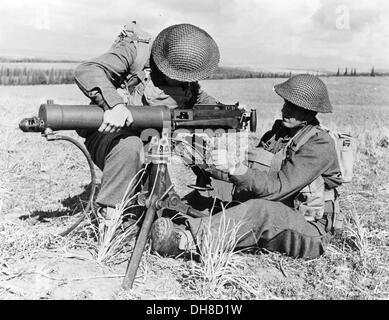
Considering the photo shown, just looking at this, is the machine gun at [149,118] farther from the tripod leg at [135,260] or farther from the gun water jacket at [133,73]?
the tripod leg at [135,260]

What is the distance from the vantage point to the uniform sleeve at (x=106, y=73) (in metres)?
3.92

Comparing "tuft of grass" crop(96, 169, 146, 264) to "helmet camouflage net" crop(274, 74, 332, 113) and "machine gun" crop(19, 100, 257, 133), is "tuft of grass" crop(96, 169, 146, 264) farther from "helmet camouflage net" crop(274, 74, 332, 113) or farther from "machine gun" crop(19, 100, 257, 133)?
"helmet camouflage net" crop(274, 74, 332, 113)

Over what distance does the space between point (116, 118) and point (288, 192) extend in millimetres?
1392

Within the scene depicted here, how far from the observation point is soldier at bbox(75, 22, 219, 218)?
4.04m

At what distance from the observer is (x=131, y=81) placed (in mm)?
4574

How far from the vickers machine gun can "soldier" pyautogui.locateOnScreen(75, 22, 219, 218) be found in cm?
12

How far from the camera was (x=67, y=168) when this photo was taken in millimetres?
7031

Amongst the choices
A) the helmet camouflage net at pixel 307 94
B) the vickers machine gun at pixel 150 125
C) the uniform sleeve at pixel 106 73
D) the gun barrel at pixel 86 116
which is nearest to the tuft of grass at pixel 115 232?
the vickers machine gun at pixel 150 125

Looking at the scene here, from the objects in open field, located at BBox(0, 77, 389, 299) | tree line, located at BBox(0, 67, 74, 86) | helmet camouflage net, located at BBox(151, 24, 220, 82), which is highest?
tree line, located at BBox(0, 67, 74, 86)

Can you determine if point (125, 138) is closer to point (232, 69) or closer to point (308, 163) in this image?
point (308, 163)

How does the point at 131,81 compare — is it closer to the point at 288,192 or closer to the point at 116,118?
the point at 116,118

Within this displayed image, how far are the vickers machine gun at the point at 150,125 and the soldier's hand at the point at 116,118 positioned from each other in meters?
0.04

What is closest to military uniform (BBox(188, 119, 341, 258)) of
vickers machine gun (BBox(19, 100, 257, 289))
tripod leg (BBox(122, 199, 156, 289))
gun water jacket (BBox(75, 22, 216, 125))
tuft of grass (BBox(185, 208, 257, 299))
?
tuft of grass (BBox(185, 208, 257, 299))
